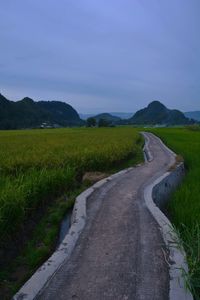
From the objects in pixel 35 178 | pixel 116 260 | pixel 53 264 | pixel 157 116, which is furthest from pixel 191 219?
pixel 157 116

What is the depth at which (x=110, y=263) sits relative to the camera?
395cm

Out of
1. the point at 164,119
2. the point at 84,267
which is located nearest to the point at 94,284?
the point at 84,267

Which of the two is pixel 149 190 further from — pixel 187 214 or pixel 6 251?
pixel 6 251

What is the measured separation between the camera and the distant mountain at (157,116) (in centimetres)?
13125

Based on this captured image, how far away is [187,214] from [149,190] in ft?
5.66

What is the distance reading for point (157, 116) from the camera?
141 m

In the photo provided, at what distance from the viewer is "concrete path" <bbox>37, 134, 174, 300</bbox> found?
3.37 metres

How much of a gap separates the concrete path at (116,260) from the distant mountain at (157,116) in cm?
12270

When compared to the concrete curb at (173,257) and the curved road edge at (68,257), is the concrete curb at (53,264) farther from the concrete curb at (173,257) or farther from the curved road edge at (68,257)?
the concrete curb at (173,257)

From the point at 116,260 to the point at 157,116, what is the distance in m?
140

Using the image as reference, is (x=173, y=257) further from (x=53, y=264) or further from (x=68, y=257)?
(x=53, y=264)

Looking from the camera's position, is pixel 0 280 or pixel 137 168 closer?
pixel 0 280

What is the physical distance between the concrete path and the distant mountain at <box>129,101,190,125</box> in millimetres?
122696

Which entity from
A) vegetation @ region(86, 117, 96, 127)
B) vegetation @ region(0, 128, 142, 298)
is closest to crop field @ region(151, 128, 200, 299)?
vegetation @ region(0, 128, 142, 298)
